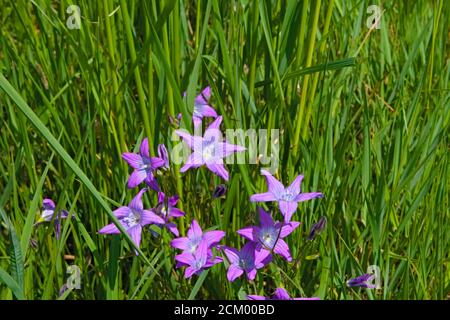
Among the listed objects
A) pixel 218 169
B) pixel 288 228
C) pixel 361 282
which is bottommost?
pixel 361 282

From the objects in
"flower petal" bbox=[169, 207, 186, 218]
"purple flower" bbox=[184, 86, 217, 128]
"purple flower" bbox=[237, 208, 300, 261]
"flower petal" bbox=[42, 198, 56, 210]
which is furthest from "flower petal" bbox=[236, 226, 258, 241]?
"flower petal" bbox=[42, 198, 56, 210]

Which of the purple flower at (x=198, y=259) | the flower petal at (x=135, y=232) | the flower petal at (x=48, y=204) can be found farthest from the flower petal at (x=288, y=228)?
the flower petal at (x=48, y=204)

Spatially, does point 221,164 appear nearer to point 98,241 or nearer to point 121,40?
point 98,241

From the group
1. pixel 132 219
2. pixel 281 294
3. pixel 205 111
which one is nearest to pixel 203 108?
pixel 205 111

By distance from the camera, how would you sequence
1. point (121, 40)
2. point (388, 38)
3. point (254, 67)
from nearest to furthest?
1. point (254, 67)
2. point (121, 40)
3. point (388, 38)

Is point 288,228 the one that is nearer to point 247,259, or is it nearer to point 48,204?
point 247,259

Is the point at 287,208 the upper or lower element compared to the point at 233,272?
upper
